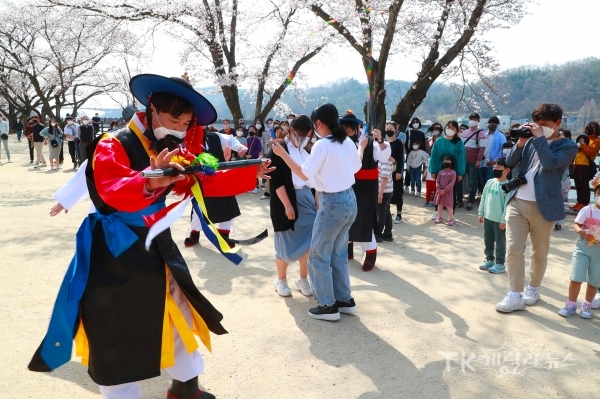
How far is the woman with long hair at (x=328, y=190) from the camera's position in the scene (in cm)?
337

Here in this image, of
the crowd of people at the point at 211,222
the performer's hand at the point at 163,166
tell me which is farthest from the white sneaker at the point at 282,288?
the performer's hand at the point at 163,166

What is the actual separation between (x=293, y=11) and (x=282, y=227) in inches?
466

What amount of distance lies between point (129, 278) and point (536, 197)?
3.21 metres

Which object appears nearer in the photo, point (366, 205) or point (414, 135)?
point (366, 205)

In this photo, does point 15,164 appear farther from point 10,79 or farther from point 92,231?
point 10,79

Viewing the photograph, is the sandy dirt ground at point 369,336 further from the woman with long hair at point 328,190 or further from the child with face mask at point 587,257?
the woman with long hair at point 328,190

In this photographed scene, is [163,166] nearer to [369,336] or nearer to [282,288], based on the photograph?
[369,336]

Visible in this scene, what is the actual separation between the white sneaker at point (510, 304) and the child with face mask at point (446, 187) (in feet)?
11.5

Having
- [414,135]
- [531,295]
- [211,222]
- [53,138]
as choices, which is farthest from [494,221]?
[53,138]

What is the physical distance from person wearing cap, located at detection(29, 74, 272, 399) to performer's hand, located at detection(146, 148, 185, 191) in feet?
0.30

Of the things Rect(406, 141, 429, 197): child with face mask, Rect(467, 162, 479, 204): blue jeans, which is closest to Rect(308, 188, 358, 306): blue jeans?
Rect(467, 162, 479, 204): blue jeans

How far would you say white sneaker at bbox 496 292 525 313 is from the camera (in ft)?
12.7

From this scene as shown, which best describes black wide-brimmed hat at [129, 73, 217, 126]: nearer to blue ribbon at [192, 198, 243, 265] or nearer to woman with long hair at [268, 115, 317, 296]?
blue ribbon at [192, 198, 243, 265]

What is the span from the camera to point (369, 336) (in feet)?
11.3
